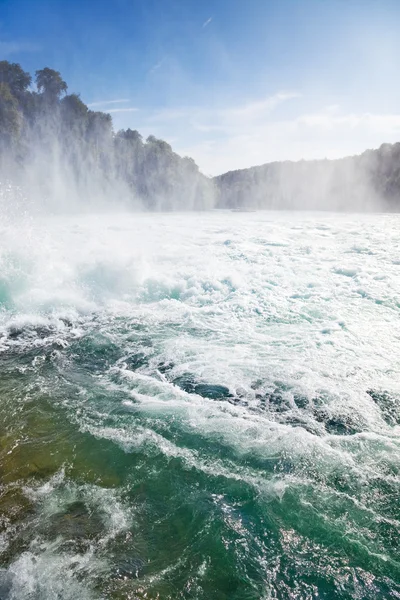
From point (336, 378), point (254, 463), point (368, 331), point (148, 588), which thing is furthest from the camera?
point (368, 331)

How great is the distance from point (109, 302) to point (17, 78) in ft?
177

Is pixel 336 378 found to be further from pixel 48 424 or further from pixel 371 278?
pixel 371 278

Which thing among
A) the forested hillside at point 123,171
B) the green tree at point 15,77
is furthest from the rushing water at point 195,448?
the green tree at point 15,77

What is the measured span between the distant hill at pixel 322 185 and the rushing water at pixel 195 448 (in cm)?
6621

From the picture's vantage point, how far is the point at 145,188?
224 feet

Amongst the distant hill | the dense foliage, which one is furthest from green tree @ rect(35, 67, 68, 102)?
the distant hill

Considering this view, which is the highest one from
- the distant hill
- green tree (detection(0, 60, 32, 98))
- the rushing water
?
green tree (detection(0, 60, 32, 98))

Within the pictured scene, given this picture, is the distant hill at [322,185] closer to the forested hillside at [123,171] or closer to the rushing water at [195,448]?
the forested hillside at [123,171]

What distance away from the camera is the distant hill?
71.6m

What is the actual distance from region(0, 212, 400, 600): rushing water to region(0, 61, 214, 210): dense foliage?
44.8 metres

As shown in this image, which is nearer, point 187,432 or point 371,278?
point 187,432

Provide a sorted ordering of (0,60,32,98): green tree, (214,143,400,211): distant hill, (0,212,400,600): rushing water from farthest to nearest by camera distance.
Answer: (214,143,400,211): distant hill → (0,60,32,98): green tree → (0,212,400,600): rushing water

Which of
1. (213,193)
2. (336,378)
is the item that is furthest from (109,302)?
(213,193)

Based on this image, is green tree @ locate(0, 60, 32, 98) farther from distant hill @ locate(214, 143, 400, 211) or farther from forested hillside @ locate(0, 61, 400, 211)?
distant hill @ locate(214, 143, 400, 211)
